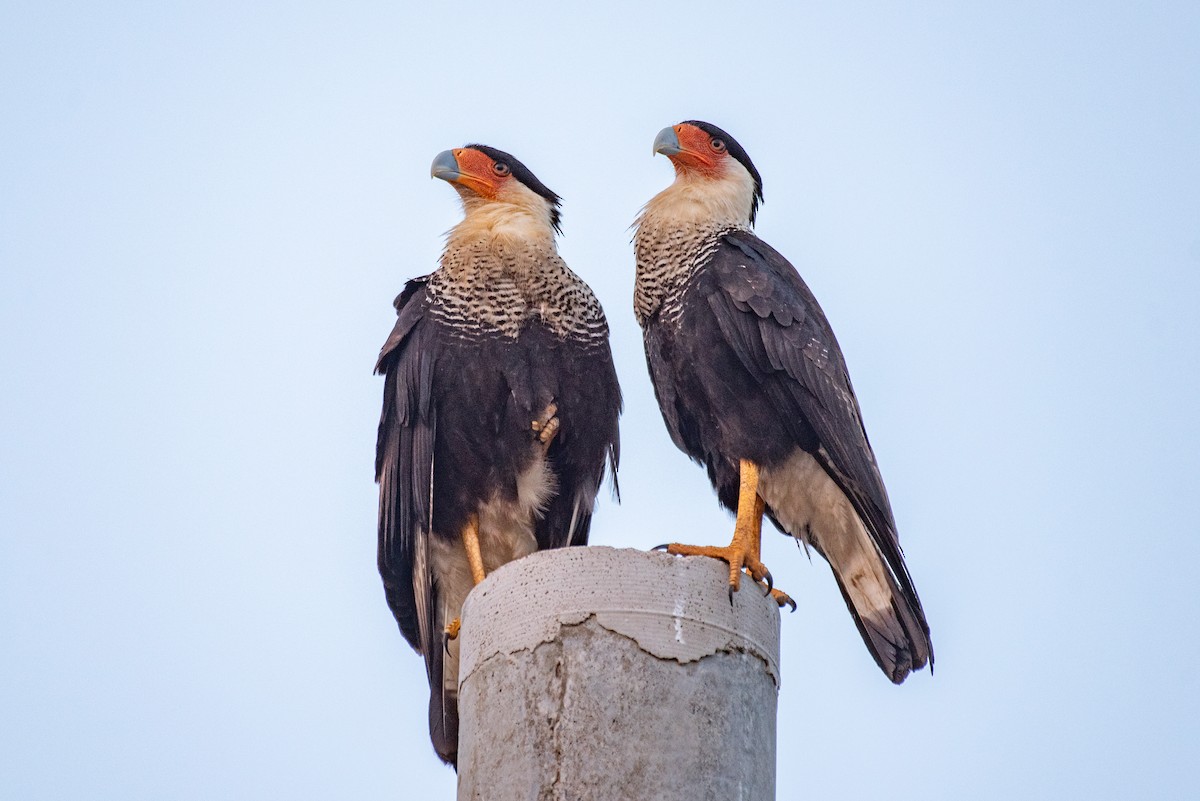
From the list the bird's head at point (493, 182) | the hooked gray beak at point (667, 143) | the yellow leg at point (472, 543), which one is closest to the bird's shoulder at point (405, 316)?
the bird's head at point (493, 182)

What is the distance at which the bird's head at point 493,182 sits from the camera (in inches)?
304

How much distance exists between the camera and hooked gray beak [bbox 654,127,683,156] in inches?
294

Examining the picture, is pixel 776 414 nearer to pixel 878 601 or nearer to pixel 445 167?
pixel 878 601

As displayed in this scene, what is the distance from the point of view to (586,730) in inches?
184

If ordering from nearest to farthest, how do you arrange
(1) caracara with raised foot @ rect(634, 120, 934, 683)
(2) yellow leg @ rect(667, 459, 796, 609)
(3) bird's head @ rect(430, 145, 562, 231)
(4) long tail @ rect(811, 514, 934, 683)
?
1. (2) yellow leg @ rect(667, 459, 796, 609)
2. (4) long tail @ rect(811, 514, 934, 683)
3. (1) caracara with raised foot @ rect(634, 120, 934, 683)
4. (3) bird's head @ rect(430, 145, 562, 231)

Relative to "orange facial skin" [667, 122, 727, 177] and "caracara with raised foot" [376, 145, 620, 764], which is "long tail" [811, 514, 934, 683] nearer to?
"caracara with raised foot" [376, 145, 620, 764]

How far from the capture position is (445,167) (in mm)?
7738

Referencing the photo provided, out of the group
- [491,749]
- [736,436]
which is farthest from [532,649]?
[736,436]

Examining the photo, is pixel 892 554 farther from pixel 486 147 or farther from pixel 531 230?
pixel 486 147

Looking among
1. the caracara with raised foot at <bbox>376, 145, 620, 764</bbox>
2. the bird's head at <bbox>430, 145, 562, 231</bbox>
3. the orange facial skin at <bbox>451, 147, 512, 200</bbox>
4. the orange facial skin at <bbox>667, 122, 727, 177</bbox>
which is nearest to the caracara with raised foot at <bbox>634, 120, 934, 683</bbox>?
the caracara with raised foot at <bbox>376, 145, 620, 764</bbox>

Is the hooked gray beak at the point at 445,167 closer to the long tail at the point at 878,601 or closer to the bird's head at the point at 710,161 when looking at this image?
the bird's head at the point at 710,161

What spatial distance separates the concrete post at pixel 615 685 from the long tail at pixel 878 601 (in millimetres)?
1259

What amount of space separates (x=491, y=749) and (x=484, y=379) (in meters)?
2.30

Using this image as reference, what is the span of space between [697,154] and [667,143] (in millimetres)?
152
